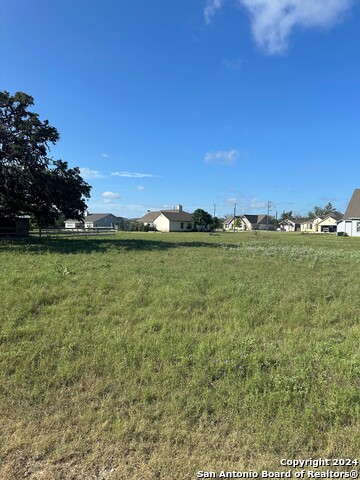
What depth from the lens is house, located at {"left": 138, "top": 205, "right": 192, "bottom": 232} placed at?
251 feet

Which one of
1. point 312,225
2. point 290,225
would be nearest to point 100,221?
point 312,225

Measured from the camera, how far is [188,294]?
273 inches

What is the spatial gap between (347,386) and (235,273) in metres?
6.85

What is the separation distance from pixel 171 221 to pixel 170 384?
239ft

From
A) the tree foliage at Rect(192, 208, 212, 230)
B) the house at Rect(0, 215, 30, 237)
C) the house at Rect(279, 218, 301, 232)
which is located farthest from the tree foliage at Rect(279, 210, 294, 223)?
the house at Rect(0, 215, 30, 237)

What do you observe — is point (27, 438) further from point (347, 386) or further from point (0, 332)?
point (347, 386)

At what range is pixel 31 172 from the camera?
1973 centimetres

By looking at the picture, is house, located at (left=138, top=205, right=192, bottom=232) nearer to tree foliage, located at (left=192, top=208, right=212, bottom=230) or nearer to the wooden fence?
tree foliage, located at (left=192, top=208, right=212, bottom=230)

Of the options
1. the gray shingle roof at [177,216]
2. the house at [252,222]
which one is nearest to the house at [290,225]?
the house at [252,222]

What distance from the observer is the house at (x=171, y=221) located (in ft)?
251

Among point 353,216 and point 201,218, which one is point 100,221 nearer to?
point 201,218

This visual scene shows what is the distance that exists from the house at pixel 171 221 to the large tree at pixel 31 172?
52.3 m

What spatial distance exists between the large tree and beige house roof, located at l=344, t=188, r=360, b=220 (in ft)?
114

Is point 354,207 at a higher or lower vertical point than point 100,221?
higher
